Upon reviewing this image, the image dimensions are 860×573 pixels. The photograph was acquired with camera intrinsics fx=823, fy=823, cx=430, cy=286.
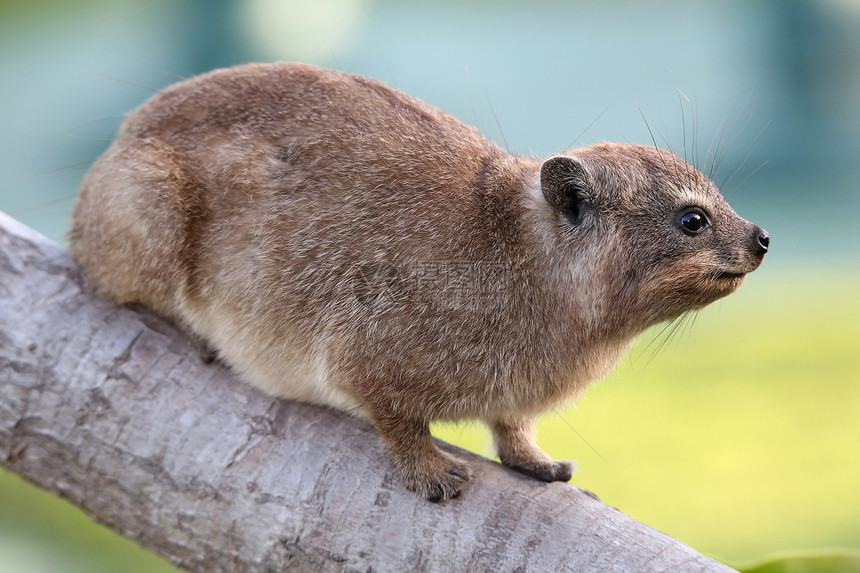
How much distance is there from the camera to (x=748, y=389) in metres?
8.04

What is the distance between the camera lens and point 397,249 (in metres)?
3.46

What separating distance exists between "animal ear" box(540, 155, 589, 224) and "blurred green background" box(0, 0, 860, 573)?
156 inches

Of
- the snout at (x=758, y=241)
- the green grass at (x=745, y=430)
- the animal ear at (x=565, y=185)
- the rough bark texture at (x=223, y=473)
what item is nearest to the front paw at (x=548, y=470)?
the rough bark texture at (x=223, y=473)

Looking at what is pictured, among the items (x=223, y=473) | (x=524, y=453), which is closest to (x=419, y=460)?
(x=524, y=453)

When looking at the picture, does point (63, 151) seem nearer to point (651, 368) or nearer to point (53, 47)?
point (53, 47)

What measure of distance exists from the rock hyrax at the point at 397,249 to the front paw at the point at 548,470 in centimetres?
1

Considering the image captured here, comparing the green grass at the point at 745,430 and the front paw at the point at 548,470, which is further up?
the front paw at the point at 548,470

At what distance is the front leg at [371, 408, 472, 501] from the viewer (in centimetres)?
324

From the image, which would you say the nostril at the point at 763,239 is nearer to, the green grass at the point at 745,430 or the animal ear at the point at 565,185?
the animal ear at the point at 565,185

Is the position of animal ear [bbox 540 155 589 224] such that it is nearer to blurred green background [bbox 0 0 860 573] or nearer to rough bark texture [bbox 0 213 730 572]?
rough bark texture [bbox 0 213 730 572]

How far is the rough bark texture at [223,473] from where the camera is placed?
307 centimetres

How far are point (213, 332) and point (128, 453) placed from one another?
0.66 metres

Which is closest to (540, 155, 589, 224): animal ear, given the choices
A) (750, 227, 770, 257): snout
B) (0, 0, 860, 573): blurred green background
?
(750, 227, 770, 257): snout

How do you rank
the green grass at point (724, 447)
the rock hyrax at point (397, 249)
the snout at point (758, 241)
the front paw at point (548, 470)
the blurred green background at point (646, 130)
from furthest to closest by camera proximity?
the blurred green background at point (646, 130), the green grass at point (724, 447), the front paw at point (548, 470), the rock hyrax at point (397, 249), the snout at point (758, 241)
